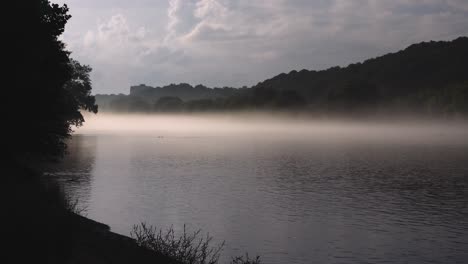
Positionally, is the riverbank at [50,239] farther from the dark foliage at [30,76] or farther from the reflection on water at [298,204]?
the reflection on water at [298,204]

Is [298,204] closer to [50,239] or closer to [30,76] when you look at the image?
[30,76]

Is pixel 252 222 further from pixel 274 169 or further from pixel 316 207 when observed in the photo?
pixel 274 169

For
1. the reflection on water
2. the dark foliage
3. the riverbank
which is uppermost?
the dark foliage

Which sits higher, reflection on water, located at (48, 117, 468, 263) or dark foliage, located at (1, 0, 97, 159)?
dark foliage, located at (1, 0, 97, 159)

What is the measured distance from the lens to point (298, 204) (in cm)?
4581

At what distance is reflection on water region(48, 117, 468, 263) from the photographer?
1224 inches

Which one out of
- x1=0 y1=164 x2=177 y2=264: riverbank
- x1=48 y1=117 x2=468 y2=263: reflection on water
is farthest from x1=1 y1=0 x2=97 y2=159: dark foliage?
x1=48 y1=117 x2=468 y2=263: reflection on water

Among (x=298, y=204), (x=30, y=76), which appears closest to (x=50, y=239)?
(x=30, y=76)

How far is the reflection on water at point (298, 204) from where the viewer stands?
31.1m

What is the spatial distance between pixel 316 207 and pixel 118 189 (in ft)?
71.6

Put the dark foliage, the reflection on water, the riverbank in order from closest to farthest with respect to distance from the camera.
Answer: the riverbank, the dark foliage, the reflection on water

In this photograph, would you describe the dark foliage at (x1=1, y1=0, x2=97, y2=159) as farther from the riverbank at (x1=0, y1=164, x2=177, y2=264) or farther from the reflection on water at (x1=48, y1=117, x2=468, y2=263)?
the reflection on water at (x1=48, y1=117, x2=468, y2=263)

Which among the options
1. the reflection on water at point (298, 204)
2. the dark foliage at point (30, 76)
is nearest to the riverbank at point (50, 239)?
the dark foliage at point (30, 76)

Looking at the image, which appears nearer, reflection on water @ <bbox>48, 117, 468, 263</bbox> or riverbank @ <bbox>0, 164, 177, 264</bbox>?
riverbank @ <bbox>0, 164, 177, 264</bbox>
